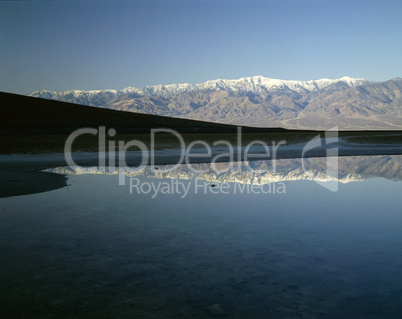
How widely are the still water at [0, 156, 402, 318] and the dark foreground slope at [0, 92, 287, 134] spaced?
59380 mm

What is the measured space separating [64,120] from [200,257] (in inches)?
3018

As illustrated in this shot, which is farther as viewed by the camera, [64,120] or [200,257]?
[64,120]

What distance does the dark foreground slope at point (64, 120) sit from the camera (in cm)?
7150

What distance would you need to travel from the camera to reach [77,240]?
9.38 m

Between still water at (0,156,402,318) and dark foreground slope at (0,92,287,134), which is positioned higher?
dark foreground slope at (0,92,287,134)

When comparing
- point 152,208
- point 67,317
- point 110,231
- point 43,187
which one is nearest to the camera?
point 67,317

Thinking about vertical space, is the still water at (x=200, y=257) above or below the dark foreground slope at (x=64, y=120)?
below

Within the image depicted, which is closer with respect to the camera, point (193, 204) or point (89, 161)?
point (193, 204)

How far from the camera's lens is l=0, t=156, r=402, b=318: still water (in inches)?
237

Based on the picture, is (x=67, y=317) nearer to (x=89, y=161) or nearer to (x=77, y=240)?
(x=77, y=240)

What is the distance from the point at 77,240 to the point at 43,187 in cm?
964

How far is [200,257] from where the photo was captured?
26.9 feet

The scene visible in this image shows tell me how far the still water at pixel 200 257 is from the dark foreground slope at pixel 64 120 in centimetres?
5938

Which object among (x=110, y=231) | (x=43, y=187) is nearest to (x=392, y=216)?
(x=110, y=231)
